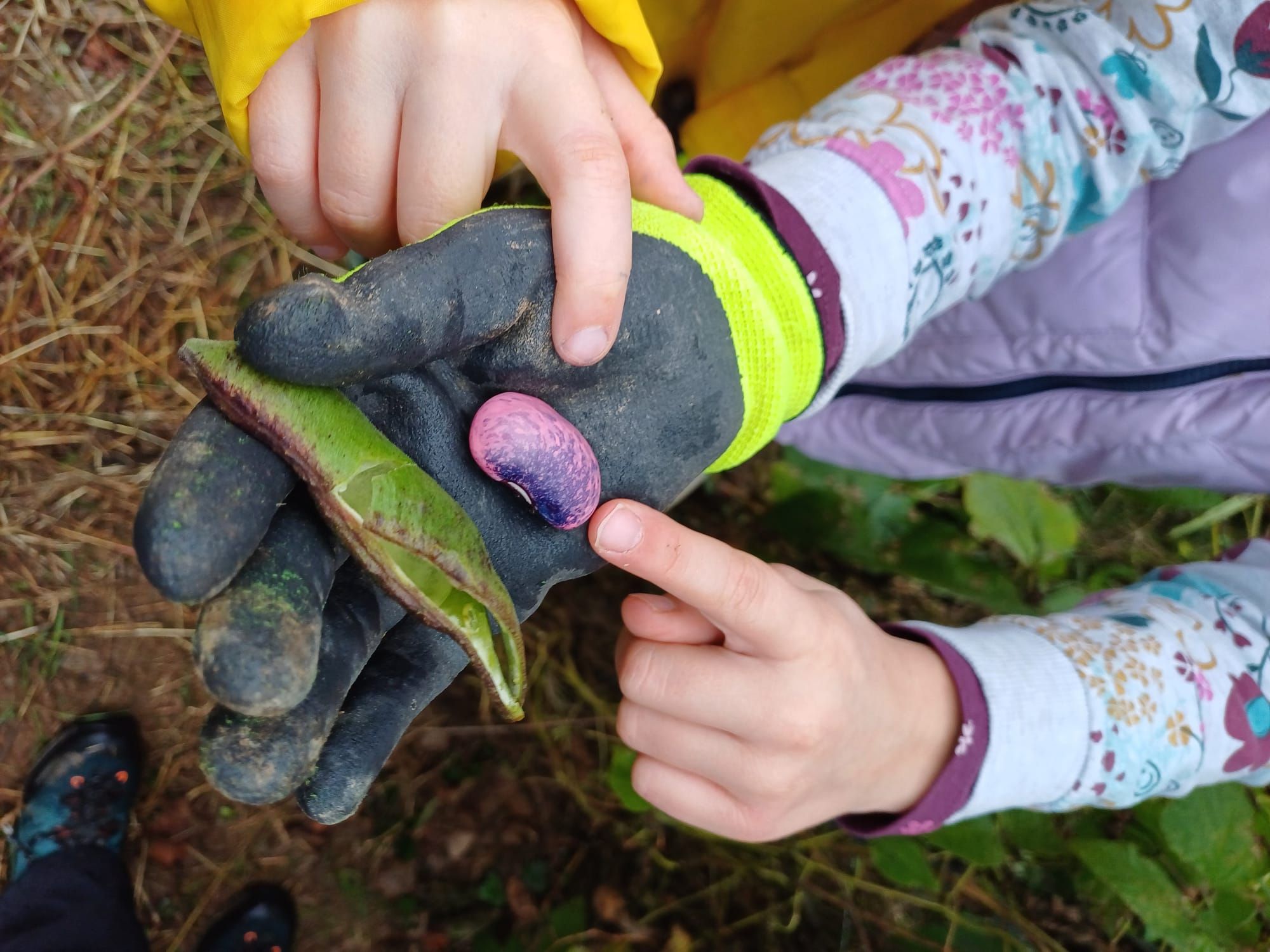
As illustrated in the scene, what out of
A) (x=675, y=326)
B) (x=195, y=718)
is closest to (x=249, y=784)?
(x=675, y=326)

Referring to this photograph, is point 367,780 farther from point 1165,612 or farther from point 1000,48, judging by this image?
point 1000,48

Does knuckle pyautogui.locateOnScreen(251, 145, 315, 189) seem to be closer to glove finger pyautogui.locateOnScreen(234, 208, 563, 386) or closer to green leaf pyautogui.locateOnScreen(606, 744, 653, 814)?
glove finger pyautogui.locateOnScreen(234, 208, 563, 386)

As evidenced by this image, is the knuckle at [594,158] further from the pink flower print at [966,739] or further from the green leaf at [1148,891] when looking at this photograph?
the green leaf at [1148,891]

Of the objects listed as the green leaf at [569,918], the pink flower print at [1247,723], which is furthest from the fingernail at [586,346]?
the green leaf at [569,918]

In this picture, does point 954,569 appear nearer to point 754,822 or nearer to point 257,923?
point 754,822

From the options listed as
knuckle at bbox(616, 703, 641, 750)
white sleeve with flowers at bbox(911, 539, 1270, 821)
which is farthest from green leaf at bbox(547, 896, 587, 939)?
white sleeve with flowers at bbox(911, 539, 1270, 821)

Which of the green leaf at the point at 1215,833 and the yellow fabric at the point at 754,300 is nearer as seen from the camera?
the yellow fabric at the point at 754,300

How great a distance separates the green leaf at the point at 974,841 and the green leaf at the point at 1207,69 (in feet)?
4.34

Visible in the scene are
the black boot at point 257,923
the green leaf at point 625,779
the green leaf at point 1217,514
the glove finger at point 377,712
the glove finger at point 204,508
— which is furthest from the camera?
the green leaf at point 1217,514

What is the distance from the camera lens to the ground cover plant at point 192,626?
6.21ft

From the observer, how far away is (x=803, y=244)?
106cm

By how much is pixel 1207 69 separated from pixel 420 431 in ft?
3.79

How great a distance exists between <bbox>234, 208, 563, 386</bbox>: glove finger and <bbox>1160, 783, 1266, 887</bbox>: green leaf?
4.86 feet

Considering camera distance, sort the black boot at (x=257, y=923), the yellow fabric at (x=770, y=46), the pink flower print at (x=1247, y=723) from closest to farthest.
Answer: the pink flower print at (x=1247, y=723), the yellow fabric at (x=770, y=46), the black boot at (x=257, y=923)
